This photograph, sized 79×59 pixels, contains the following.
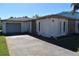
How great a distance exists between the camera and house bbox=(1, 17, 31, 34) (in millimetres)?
8102

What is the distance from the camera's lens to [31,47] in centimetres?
827

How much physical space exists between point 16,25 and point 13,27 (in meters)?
0.12

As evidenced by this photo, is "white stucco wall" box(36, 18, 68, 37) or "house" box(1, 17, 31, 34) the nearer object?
"house" box(1, 17, 31, 34)

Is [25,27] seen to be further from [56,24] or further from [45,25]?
[56,24]

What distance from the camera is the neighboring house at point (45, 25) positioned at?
8195 mm

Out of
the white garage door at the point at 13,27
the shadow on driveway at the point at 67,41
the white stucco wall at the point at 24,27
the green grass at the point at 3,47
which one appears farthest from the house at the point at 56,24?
the green grass at the point at 3,47

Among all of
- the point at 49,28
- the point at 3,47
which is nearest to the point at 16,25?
the point at 3,47

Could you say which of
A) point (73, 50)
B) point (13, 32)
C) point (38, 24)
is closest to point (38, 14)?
point (38, 24)

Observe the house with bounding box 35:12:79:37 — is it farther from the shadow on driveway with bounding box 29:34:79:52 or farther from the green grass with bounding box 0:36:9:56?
the green grass with bounding box 0:36:9:56

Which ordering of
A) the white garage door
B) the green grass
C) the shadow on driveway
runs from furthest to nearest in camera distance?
the shadow on driveway → the white garage door → the green grass

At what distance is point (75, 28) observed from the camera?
855cm

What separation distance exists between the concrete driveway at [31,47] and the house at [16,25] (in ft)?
0.60

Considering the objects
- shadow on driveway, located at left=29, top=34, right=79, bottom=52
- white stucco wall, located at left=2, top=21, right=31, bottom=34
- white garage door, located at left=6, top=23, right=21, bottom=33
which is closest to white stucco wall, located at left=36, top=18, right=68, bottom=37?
shadow on driveway, located at left=29, top=34, right=79, bottom=52

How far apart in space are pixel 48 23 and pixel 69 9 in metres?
0.72
